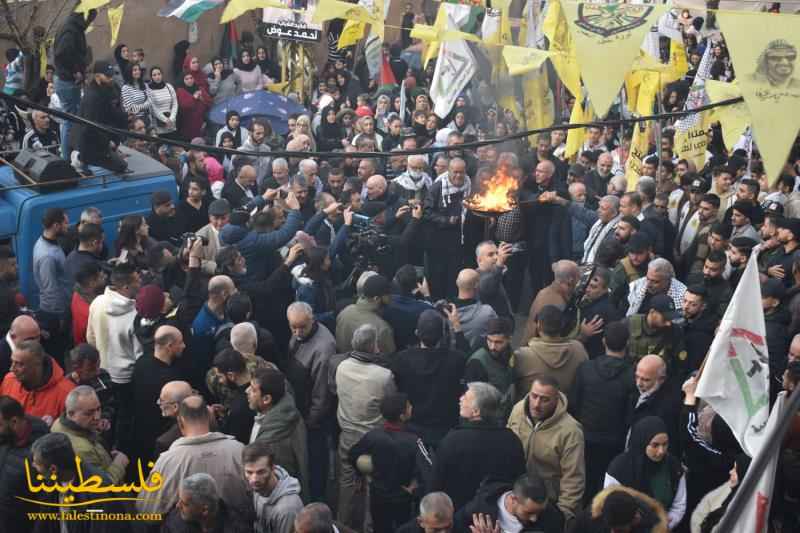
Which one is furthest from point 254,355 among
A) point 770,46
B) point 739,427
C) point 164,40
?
point 164,40

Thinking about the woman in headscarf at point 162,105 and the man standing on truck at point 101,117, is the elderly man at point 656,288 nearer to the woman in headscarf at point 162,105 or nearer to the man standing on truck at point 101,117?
the man standing on truck at point 101,117

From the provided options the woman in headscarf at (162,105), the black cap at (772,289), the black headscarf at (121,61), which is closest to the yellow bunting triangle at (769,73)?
the black cap at (772,289)

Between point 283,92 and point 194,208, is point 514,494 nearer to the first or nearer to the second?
point 194,208

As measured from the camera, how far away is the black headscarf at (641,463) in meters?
5.98

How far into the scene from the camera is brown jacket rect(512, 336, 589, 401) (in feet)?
23.3

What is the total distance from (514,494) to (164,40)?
48.8 ft

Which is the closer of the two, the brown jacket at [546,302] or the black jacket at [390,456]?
the black jacket at [390,456]

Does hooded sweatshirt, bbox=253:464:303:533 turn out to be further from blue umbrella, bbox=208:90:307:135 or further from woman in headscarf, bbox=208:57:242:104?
woman in headscarf, bbox=208:57:242:104

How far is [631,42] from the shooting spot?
7555 millimetres

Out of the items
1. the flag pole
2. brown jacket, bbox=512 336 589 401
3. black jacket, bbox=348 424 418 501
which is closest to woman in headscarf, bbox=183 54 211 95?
brown jacket, bbox=512 336 589 401

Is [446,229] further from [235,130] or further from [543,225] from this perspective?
[235,130]

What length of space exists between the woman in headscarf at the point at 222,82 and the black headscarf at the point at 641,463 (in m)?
12.1

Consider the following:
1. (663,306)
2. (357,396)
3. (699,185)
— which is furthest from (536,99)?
(357,396)

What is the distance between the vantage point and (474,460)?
6.03 meters
